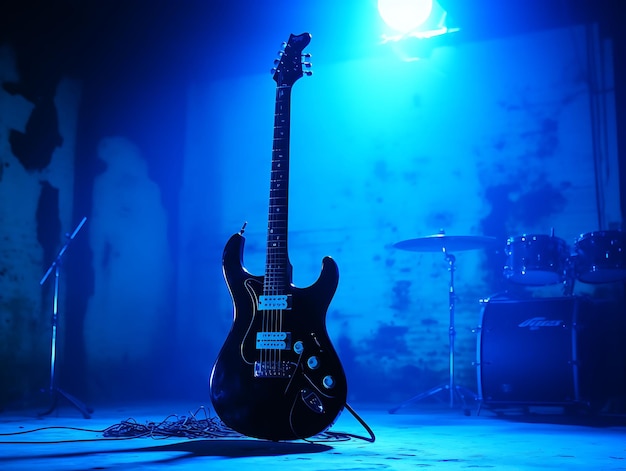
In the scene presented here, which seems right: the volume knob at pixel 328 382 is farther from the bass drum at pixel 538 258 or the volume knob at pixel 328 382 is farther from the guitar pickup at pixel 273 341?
the bass drum at pixel 538 258

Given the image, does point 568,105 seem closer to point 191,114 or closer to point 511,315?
point 511,315

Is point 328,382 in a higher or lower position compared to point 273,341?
lower

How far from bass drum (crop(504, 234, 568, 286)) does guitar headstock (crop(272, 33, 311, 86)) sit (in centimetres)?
209

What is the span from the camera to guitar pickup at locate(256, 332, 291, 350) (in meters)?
2.88

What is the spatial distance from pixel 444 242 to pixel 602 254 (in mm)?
987

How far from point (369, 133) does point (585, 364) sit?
2890 millimetres

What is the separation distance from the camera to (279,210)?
3.17 meters

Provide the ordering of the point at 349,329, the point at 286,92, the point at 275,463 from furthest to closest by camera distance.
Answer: the point at 349,329
the point at 286,92
the point at 275,463

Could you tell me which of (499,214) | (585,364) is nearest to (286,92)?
(585,364)

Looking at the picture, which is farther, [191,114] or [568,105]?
[191,114]

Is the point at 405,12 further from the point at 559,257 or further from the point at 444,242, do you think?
the point at 559,257

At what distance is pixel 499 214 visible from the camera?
604cm

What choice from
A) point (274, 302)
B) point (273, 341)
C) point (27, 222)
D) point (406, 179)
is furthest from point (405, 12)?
point (273, 341)

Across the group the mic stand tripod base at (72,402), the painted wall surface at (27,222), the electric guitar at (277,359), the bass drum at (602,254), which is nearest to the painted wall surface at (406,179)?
the bass drum at (602,254)
